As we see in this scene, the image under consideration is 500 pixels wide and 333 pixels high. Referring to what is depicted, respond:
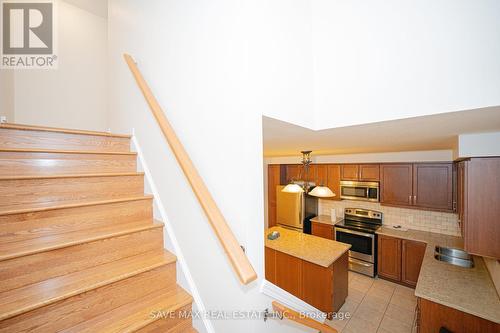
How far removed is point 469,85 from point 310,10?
3.43ft

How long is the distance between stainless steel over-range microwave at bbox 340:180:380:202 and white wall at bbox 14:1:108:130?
15.0ft

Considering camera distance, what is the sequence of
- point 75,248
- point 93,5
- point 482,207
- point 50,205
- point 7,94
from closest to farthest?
point 75,248
point 50,205
point 482,207
point 7,94
point 93,5

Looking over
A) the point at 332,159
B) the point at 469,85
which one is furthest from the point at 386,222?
the point at 469,85

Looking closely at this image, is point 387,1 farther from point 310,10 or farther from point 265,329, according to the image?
point 265,329

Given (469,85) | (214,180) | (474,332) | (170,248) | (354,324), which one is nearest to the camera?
(469,85)

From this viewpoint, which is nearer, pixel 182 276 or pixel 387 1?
pixel 387 1

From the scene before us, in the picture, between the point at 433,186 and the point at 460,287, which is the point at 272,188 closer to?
the point at 433,186

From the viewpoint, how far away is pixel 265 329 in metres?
1.09

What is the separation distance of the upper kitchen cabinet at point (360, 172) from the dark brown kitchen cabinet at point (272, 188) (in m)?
1.58

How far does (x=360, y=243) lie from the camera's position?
3.90 metres

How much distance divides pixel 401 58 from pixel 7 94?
159 inches

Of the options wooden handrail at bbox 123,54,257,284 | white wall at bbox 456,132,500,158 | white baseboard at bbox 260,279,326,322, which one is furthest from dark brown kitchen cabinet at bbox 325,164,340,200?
wooden handrail at bbox 123,54,257,284

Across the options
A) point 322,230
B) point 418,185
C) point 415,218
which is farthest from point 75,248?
point 415,218

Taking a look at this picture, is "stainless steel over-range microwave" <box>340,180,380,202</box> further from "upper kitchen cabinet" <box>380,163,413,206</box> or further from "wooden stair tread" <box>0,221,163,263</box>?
"wooden stair tread" <box>0,221,163,263</box>
